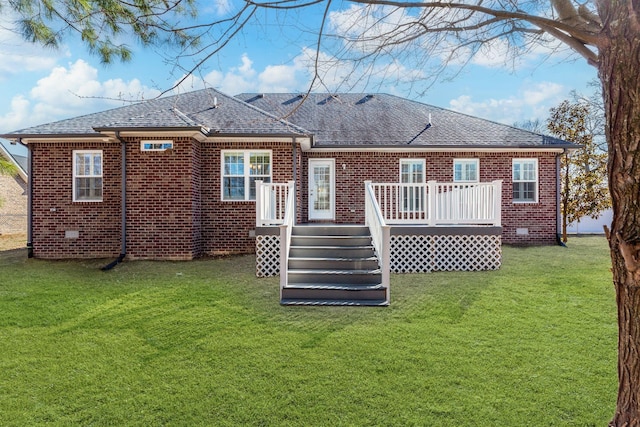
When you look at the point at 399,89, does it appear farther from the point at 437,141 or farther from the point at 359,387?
the point at 437,141

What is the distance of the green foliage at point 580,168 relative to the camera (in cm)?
1499

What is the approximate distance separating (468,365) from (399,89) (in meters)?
3.13

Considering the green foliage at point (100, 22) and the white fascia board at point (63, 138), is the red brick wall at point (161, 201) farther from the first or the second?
the green foliage at point (100, 22)

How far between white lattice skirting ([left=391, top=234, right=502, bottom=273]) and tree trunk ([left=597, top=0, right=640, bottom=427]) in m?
6.28

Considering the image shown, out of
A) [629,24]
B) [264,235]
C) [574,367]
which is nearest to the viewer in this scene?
[629,24]

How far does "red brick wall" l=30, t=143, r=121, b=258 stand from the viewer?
34.0ft

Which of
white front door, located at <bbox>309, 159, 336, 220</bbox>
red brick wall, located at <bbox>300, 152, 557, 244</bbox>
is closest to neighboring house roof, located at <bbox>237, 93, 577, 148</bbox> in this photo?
red brick wall, located at <bbox>300, 152, 557, 244</bbox>

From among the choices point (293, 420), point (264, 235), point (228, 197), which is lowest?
point (293, 420)

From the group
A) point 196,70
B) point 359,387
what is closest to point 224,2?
point 196,70

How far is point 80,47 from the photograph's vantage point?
4473 millimetres

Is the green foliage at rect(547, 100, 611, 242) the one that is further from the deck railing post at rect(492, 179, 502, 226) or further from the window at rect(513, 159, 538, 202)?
the deck railing post at rect(492, 179, 502, 226)

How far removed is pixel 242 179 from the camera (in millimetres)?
10562

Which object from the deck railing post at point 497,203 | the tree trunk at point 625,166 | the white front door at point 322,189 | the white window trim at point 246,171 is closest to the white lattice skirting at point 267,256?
the white window trim at point 246,171

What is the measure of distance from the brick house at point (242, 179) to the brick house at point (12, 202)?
12.2 m
